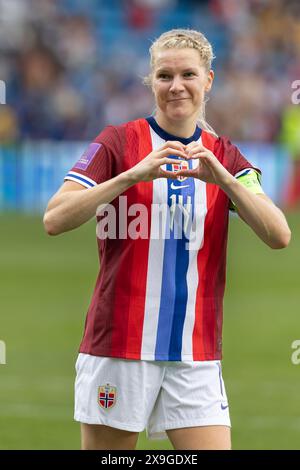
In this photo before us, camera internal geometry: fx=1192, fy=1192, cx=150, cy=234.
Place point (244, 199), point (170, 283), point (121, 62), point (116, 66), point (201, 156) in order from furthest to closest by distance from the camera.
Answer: point (121, 62) → point (116, 66) → point (170, 283) → point (244, 199) → point (201, 156)

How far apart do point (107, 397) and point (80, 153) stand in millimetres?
20275

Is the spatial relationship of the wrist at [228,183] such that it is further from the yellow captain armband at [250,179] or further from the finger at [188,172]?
the yellow captain armband at [250,179]

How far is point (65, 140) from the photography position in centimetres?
2595

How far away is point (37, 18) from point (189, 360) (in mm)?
24256

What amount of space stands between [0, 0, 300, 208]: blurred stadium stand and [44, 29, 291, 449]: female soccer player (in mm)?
19566

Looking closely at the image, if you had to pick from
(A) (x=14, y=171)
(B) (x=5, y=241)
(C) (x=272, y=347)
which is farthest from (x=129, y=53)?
(C) (x=272, y=347)

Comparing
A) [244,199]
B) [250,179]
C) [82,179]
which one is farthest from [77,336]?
[244,199]

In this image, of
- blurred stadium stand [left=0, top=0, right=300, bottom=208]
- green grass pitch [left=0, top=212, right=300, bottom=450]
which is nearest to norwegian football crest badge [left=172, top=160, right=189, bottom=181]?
green grass pitch [left=0, top=212, right=300, bottom=450]

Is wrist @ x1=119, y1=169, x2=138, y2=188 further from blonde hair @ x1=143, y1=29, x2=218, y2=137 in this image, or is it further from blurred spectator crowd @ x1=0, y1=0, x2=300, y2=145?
blurred spectator crowd @ x1=0, y1=0, x2=300, y2=145

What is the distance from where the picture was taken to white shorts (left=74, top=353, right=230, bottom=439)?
4734 mm

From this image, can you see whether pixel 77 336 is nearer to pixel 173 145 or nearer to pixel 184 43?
pixel 184 43

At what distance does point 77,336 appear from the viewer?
11703mm

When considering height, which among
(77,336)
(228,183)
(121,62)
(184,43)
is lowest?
(77,336)

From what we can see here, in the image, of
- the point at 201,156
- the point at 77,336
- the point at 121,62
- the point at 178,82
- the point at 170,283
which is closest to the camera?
the point at 201,156
